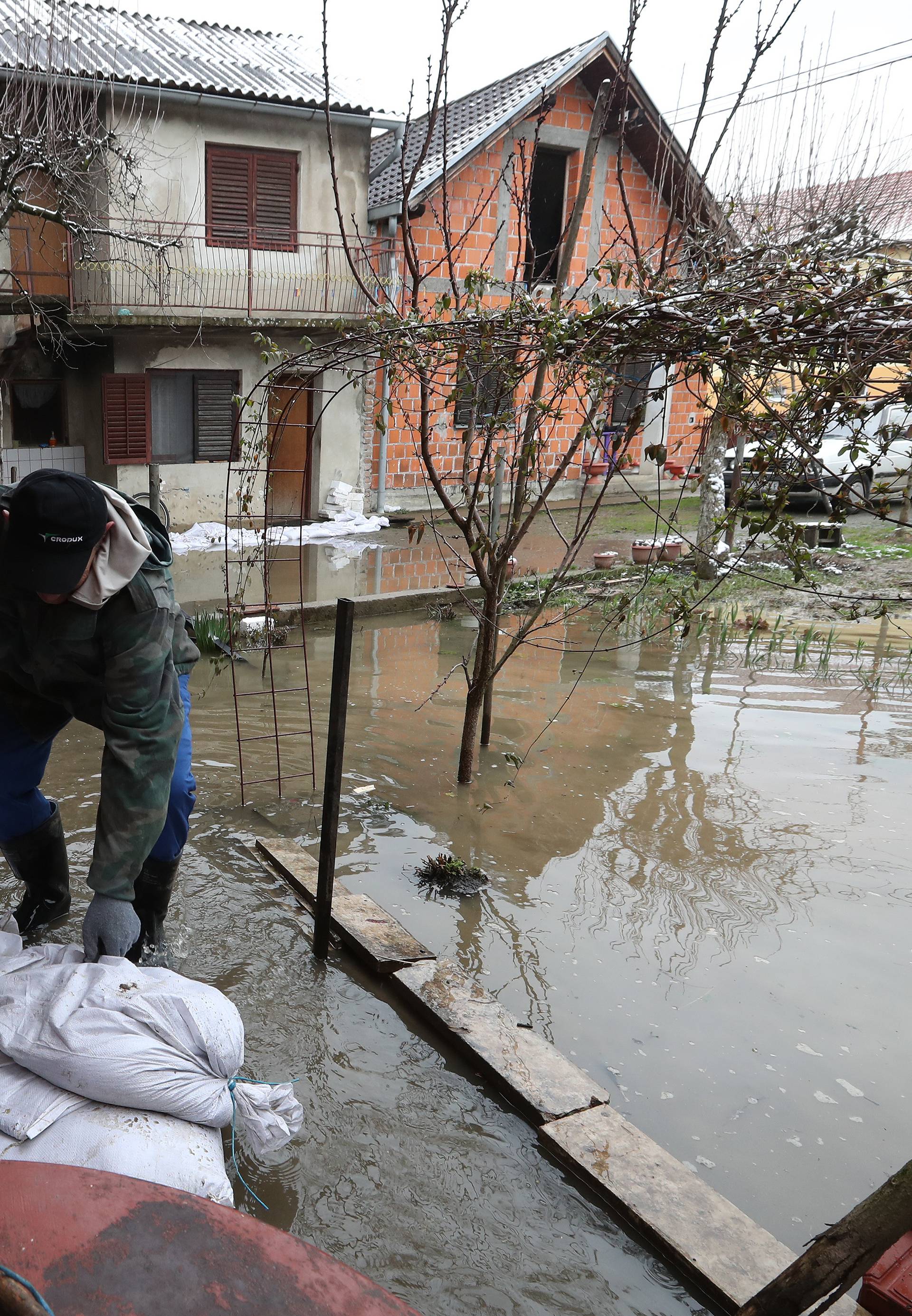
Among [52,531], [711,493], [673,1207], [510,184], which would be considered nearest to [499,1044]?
[673,1207]

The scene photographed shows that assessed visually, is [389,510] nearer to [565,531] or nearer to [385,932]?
[565,531]

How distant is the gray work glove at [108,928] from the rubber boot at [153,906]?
606mm

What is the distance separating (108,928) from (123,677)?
69cm

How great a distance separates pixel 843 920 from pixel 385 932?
2.01 metres

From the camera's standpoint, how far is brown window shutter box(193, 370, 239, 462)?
13570mm

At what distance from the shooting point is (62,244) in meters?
12.5

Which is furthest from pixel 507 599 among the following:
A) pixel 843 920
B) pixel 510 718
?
pixel 843 920

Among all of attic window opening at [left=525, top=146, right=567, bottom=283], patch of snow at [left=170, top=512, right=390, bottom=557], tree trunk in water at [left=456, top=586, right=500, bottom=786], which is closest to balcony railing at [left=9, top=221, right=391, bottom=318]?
patch of snow at [left=170, top=512, right=390, bottom=557]

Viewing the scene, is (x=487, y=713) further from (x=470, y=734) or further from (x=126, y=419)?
(x=126, y=419)

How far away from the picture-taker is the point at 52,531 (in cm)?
255

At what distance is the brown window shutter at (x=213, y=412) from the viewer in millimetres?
13570

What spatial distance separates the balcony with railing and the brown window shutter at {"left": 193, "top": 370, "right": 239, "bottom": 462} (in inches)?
40.9

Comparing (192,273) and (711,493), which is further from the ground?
(192,273)

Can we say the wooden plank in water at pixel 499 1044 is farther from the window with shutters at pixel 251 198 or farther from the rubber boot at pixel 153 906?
the window with shutters at pixel 251 198
